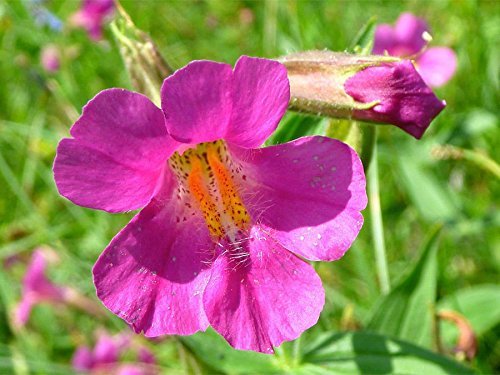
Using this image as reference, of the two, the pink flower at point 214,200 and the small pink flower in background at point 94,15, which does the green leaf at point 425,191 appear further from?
the small pink flower in background at point 94,15

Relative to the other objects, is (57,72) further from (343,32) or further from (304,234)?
(304,234)

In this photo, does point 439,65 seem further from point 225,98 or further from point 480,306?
point 225,98

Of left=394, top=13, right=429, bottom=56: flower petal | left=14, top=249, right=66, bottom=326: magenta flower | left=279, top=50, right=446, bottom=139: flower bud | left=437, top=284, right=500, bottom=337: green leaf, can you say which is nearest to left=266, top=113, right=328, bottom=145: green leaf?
left=279, top=50, right=446, bottom=139: flower bud

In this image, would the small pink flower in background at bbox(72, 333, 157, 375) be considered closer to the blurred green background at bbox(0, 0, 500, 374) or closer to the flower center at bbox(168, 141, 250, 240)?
the blurred green background at bbox(0, 0, 500, 374)

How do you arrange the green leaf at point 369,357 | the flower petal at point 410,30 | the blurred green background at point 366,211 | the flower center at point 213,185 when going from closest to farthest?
the flower center at point 213,185 → the green leaf at point 369,357 → the blurred green background at point 366,211 → the flower petal at point 410,30

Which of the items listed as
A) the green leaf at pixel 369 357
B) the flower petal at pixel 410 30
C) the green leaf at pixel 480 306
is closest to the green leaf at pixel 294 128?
the green leaf at pixel 369 357

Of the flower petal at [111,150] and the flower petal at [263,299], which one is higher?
the flower petal at [111,150]

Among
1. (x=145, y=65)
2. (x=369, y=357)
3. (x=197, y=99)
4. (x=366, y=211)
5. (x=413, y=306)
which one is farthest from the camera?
(x=366, y=211)

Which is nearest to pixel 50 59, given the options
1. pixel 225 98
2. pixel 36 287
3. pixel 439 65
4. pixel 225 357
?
pixel 36 287
